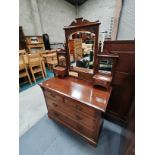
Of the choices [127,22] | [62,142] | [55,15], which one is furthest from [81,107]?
[55,15]

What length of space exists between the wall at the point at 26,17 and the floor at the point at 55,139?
4.26 m

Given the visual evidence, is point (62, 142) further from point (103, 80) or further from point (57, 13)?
point (57, 13)

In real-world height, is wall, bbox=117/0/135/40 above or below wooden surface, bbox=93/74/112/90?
above

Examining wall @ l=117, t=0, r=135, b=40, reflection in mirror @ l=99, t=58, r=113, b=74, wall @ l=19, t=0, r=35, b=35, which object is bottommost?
reflection in mirror @ l=99, t=58, r=113, b=74

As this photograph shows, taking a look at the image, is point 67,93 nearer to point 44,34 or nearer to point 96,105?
point 96,105

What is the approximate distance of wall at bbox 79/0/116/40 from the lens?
5754mm

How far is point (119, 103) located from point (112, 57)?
78 centimetres

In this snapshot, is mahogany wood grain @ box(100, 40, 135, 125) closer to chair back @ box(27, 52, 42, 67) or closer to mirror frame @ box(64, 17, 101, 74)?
mirror frame @ box(64, 17, 101, 74)

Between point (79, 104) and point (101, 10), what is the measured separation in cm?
723

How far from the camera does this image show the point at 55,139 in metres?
1.37

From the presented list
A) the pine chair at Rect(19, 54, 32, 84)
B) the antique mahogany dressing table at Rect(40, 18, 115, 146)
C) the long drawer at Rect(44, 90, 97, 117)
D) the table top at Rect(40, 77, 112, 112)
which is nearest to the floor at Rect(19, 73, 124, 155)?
the antique mahogany dressing table at Rect(40, 18, 115, 146)

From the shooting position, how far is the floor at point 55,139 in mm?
1230

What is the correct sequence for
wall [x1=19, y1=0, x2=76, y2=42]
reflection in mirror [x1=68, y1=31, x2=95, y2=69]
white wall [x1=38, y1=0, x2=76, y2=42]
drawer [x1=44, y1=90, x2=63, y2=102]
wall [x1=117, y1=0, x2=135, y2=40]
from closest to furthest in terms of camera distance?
1. drawer [x1=44, y1=90, x2=63, y2=102]
2. reflection in mirror [x1=68, y1=31, x2=95, y2=69]
3. wall [x1=117, y1=0, x2=135, y2=40]
4. wall [x1=19, y1=0, x2=76, y2=42]
5. white wall [x1=38, y1=0, x2=76, y2=42]
